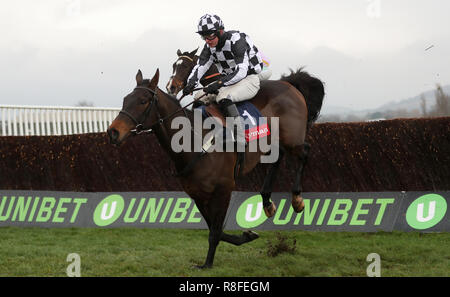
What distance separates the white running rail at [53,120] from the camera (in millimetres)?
16109

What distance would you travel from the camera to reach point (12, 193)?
34.8 feet

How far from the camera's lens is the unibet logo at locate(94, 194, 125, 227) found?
942 centimetres

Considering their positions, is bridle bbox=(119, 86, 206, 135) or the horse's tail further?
the horse's tail

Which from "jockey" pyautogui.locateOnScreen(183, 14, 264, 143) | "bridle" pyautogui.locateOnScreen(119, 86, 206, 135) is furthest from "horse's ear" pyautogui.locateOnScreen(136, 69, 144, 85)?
"jockey" pyautogui.locateOnScreen(183, 14, 264, 143)

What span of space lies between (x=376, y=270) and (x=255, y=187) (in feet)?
11.6

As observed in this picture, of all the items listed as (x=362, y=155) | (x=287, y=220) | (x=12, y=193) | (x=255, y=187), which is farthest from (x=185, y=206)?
(x=12, y=193)

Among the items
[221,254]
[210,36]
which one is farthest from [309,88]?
[221,254]

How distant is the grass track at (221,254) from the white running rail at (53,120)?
8118 mm

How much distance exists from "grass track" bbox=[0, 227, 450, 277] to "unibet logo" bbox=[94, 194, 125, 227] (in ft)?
1.95

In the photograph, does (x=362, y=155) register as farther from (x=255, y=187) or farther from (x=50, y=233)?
(x=50, y=233)

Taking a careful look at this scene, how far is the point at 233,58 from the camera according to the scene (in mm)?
6160

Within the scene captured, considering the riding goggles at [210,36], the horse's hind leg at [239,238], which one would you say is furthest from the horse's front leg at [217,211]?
the riding goggles at [210,36]

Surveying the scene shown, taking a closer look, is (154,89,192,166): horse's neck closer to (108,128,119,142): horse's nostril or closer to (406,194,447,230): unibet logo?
(108,128,119,142): horse's nostril
